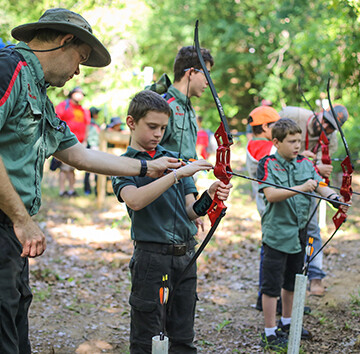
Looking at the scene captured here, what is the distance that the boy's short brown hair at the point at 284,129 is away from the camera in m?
3.59

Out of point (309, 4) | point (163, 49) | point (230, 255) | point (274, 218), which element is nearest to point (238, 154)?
point (309, 4)

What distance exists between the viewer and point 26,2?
49.7ft

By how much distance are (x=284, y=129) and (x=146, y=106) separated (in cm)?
143

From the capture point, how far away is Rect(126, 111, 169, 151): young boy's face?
8.43 feet

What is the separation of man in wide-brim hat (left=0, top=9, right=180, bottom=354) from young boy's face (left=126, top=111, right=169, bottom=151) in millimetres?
487

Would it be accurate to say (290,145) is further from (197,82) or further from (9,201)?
(9,201)

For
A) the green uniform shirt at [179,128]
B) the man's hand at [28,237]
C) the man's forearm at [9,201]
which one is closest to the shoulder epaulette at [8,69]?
the man's forearm at [9,201]

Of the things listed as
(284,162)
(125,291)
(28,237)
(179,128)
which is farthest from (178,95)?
(125,291)

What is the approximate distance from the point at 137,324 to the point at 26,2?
14924 mm

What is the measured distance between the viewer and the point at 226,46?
775 inches

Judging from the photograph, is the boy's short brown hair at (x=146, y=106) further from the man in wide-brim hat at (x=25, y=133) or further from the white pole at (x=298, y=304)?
the white pole at (x=298, y=304)

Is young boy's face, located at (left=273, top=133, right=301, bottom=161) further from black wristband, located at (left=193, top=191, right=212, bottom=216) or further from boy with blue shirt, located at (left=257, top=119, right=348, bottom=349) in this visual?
black wristband, located at (left=193, top=191, right=212, bottom=216)

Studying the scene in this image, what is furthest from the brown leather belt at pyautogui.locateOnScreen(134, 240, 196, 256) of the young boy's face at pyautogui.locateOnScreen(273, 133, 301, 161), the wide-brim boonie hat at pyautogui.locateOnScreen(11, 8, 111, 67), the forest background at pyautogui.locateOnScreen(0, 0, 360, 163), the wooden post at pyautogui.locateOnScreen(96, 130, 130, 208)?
the wooden post at pyautogui.locateOnScreen(96, 130, 130, 208)

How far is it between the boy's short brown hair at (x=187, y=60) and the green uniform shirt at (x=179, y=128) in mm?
140
